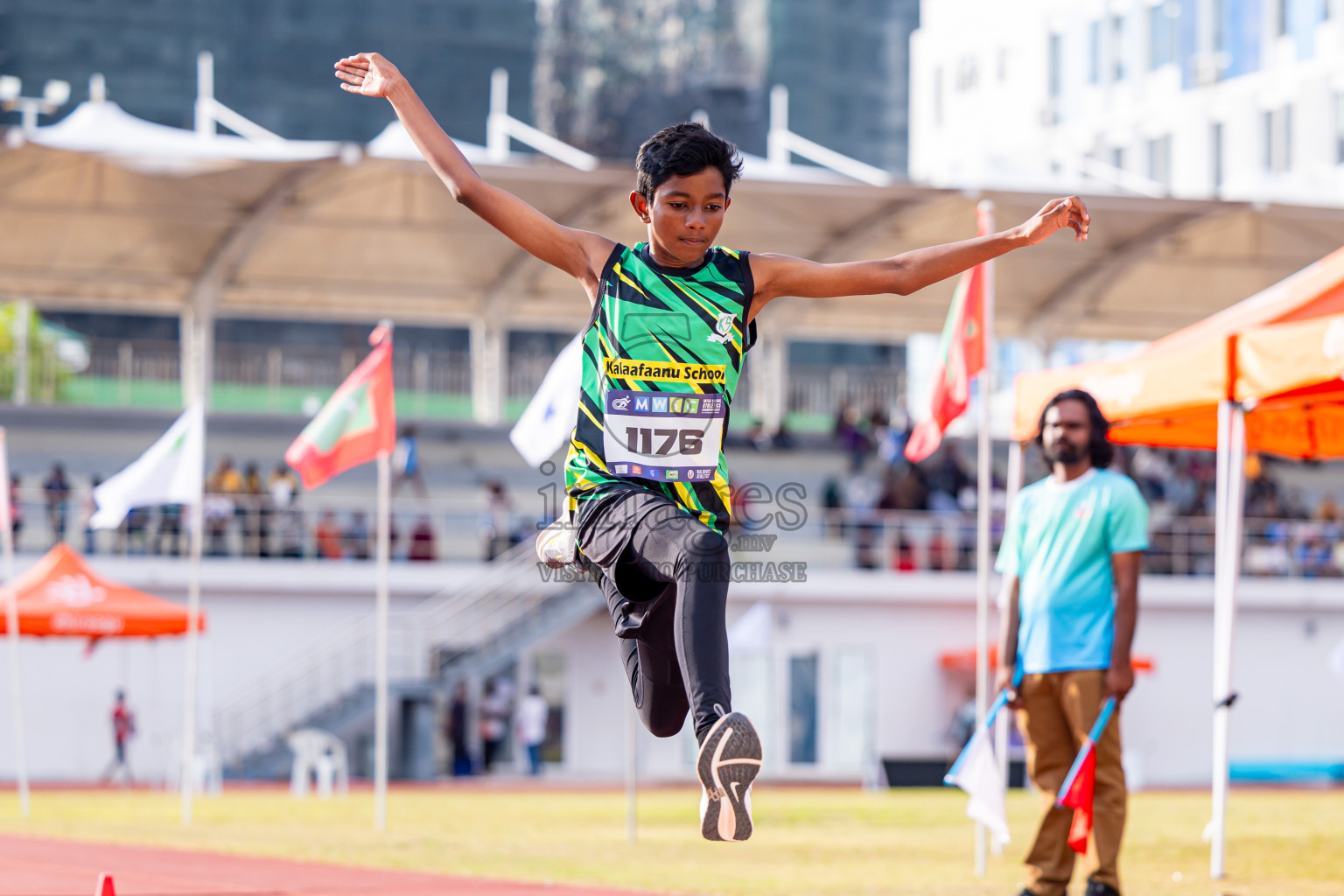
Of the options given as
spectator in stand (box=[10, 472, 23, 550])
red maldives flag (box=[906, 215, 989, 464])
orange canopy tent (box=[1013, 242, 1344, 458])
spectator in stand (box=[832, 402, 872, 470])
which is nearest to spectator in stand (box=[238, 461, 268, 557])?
spectator in stand (box=[10, 472, 23, 550])

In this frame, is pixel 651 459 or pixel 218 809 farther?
pixel 218 809

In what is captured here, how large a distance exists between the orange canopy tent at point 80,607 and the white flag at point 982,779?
594 inches

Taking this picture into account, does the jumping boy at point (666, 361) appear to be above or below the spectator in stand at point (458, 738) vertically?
above

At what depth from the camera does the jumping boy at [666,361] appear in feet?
15.8

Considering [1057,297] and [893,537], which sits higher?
[1057,297]

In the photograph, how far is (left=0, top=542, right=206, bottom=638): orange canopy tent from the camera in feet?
69.3

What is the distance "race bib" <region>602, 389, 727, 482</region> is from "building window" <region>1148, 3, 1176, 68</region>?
53.6 metres

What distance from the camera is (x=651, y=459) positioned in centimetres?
505

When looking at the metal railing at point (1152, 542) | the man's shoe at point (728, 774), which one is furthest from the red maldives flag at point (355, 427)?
the metal railing at point (1152, 542)

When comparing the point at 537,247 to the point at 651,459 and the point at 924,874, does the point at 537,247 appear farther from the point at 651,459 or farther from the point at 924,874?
the point at 924,874

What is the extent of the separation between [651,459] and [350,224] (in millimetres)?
28633

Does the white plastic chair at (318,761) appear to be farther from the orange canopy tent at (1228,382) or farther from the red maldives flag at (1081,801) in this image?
the red maldives flag at (1081,801)

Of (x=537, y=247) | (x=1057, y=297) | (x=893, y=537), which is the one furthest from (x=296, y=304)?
(x=537, y=247)

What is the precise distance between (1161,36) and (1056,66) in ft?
17.6
